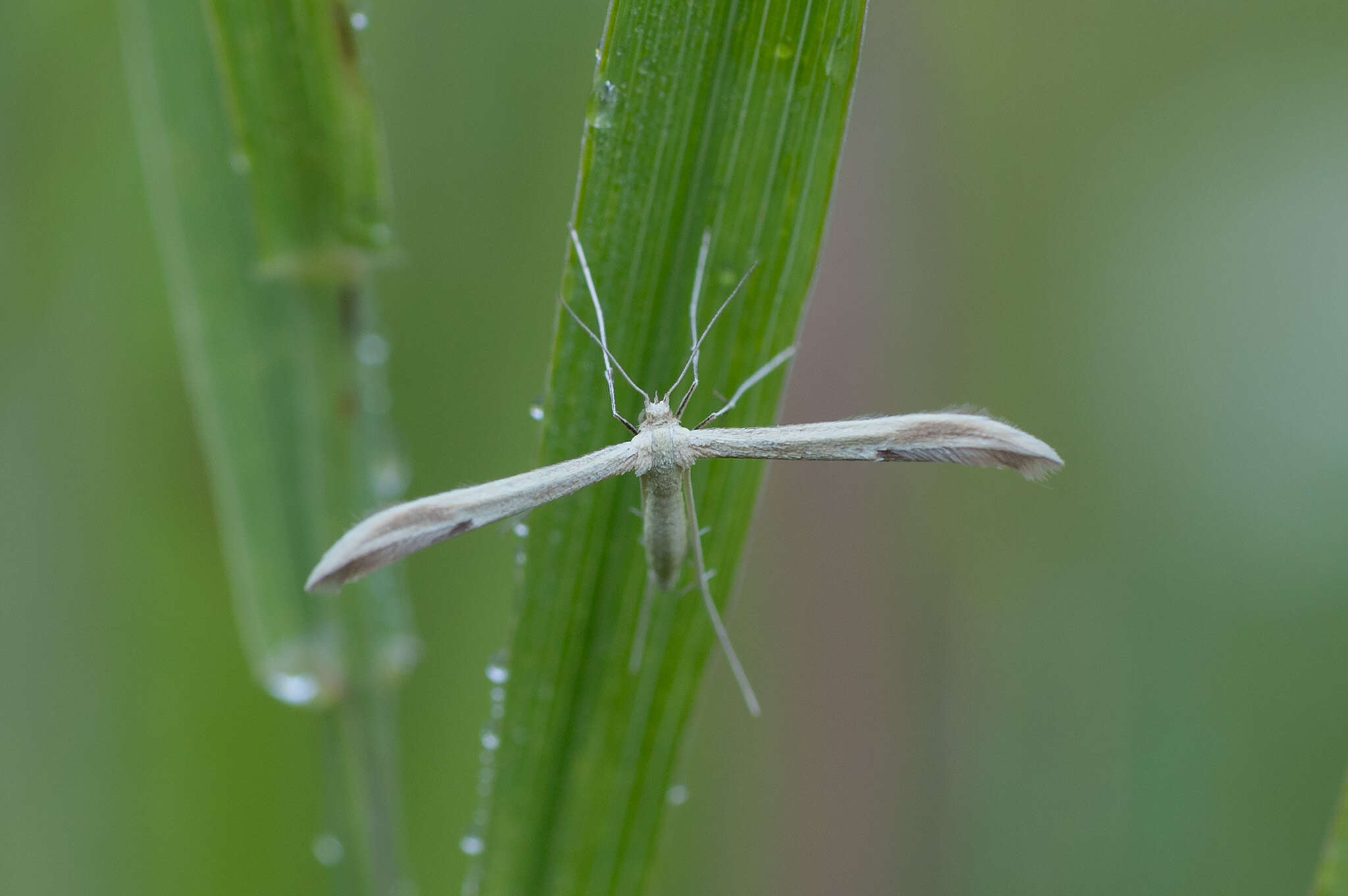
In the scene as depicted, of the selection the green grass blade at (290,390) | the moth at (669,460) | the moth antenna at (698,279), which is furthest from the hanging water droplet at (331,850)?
the moth antenna at (698,279)

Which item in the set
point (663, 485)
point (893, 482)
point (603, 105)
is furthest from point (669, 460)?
point (893, 482)

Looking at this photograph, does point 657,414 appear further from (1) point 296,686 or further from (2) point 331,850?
(2) point 331,850

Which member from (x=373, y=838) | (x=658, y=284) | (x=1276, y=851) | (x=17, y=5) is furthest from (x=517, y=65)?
(x=1276, y=851)

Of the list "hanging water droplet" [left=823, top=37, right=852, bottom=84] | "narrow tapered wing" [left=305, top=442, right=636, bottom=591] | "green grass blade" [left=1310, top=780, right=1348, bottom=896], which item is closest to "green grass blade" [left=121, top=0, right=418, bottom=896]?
"narrow tapered wing" [left=305, top=442, right=636, bottom=591]

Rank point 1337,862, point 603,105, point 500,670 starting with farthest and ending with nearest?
point 500,670 < point 603,105 < point 1337,862

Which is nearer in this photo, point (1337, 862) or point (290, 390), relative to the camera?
point (1337, 862)

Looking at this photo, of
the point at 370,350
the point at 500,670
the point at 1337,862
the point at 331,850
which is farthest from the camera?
the point at 331,850

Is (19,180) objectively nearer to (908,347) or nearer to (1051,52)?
(908,347)

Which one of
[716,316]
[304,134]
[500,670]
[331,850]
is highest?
[304,134]
